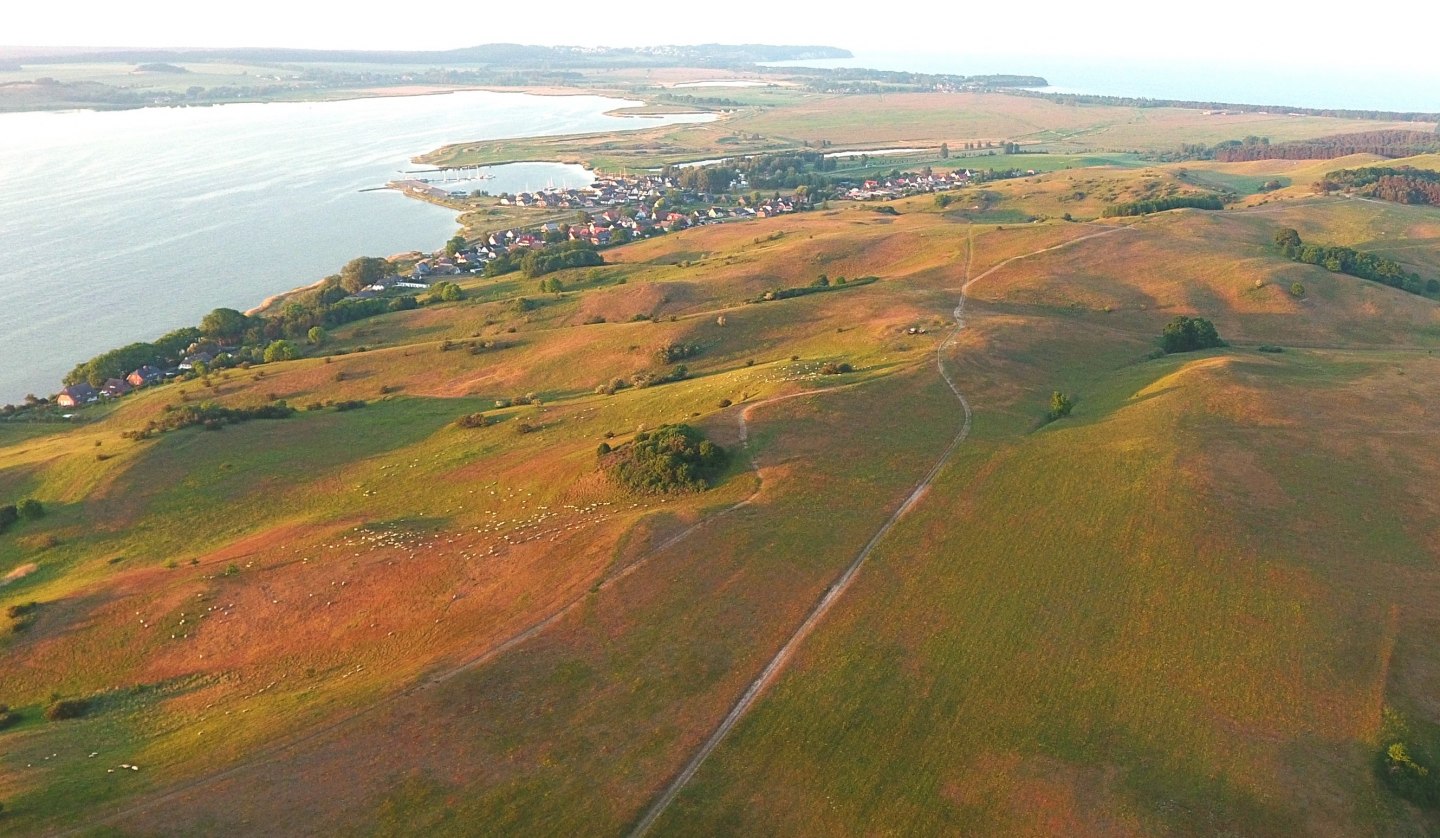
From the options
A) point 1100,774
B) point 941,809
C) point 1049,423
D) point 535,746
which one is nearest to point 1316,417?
point 1049,423

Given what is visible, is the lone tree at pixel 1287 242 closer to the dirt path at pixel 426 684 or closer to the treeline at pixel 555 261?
the treeline at pixel 555 261

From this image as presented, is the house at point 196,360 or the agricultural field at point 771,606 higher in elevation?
the agricultural field at point 771,606

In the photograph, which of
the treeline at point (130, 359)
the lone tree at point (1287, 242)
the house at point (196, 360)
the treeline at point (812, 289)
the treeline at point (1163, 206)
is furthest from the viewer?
the treeline at point (1163, 206)

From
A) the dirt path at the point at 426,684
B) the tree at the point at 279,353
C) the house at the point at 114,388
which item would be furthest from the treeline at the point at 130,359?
the dirt path at the point at 426,684

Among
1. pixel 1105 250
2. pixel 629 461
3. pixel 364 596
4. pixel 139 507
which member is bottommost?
pixel 139 507

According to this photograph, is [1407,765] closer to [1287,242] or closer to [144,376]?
[1287,242]

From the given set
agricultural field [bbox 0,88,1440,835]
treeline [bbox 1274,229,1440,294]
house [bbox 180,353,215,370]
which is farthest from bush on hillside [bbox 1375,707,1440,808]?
house [bbox 180,353,215,370]

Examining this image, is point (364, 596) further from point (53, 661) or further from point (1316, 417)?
point (1316, 417)
